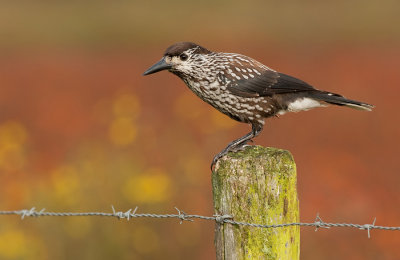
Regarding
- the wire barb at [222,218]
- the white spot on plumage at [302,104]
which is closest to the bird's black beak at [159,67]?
the white spot on plumage at [302,104]

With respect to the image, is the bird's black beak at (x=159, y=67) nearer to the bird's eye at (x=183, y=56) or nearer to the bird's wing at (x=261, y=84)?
the bird's eye at (x=183, y=56)

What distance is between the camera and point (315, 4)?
28.1 m

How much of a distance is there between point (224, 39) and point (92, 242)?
18021mm

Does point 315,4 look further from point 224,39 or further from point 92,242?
point 92,242

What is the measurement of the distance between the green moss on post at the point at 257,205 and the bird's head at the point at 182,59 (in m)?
1.68

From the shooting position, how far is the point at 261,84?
20.1 ft

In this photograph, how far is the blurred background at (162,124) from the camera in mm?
6812

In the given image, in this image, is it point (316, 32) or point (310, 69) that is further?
point (316, 32)

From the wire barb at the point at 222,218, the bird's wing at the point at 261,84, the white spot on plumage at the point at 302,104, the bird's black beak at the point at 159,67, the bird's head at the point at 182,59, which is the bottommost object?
the wire barb at the point at 222,218

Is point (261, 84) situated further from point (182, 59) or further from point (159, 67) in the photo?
point (159, 67)

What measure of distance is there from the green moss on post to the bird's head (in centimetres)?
168

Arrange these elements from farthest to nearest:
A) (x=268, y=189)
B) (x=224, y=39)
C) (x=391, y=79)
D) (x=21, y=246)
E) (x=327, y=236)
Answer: (x=224, y=39)
(x=391, y=79)
(x=327, y=236)
(x=21, y=246)
(x=268, y=189)

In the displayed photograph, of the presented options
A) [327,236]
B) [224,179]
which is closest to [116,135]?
[327,236]

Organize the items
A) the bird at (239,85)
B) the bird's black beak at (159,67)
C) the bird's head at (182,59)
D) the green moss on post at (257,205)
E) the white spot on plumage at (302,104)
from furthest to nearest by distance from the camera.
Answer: the white spot on plumage at (302,104)
the bird at (239,85)
the bird's head at (182,59)
the bird's black beak at (159,67)
the green moss on post at (257,205)
